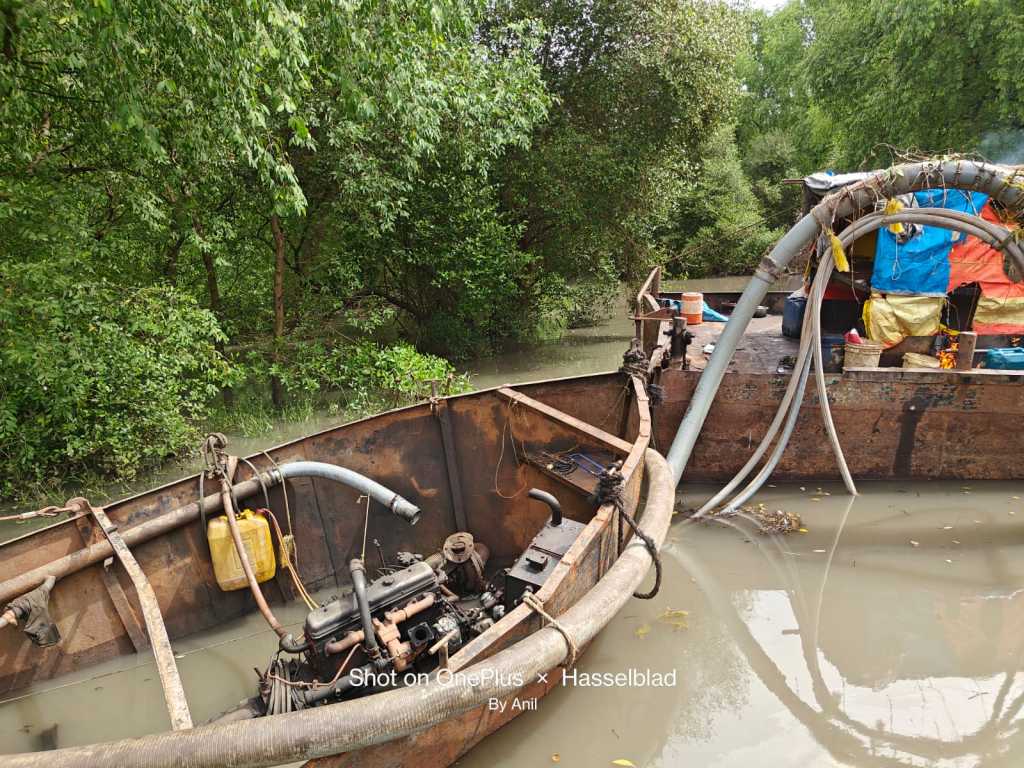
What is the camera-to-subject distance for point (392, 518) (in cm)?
472

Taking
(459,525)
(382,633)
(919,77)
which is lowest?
(459,525)

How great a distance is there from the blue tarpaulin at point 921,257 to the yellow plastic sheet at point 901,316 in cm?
10

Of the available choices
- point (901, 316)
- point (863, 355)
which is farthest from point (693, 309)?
point (863, 355)

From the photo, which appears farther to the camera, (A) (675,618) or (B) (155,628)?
(A) (675,618)

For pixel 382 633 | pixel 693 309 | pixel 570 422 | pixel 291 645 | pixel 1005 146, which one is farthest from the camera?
pixel 1005 146

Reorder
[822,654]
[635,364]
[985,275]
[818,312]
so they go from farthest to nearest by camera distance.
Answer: [985,275] < [818,312] < [635,364] < [822,654]

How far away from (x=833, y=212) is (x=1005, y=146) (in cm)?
1034

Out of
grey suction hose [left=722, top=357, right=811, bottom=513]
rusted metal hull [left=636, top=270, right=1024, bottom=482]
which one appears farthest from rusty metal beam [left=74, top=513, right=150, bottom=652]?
grey suction hose [left=722, top=357, right=811, bottom=513]

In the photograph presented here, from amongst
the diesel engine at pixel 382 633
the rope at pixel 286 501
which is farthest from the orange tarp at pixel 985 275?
the rope at pixel 286 501

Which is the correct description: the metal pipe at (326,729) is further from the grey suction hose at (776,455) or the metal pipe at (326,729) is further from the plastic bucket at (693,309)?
the plastic bucket at (693,309)

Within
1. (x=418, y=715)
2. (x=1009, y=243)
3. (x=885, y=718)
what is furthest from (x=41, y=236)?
(x=1009, y=243)

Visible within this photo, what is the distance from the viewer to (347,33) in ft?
17.0

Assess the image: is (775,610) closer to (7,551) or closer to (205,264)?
(7,551)

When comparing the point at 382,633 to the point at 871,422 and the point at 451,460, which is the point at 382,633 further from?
the point at 871,422
